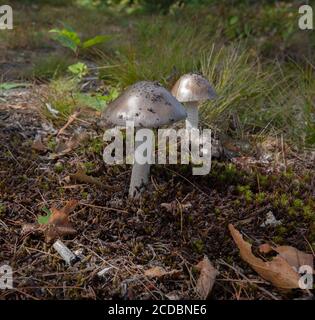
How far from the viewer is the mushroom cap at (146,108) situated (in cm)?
228

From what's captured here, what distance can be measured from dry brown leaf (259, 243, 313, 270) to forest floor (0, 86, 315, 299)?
124mm

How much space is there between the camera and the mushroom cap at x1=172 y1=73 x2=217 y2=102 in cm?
304

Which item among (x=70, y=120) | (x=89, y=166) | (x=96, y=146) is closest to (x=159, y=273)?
(x=89, y=166)

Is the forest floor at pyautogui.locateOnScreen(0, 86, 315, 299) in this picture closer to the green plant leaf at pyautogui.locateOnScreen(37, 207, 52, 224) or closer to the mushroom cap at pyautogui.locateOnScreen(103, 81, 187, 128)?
the green plant leaf at pyautogui.locateOnScreen(37, 207, 52, 224)

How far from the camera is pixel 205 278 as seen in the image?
2072 millimetres

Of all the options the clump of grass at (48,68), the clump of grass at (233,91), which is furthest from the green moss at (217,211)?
the clump of grass at (48,68)

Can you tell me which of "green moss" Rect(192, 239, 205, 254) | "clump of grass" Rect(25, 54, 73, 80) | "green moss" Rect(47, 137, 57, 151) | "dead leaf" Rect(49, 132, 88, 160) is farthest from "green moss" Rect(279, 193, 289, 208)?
"clump of grass" Rect(25, 54, 73, 80)

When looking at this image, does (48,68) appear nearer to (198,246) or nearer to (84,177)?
(84,177)

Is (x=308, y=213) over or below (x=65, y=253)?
over

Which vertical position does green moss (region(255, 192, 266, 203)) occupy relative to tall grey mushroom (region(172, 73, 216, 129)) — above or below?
below

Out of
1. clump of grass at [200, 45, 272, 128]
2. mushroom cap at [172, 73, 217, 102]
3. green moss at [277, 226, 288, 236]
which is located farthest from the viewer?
clump of grass at [200, 45, 272, 128]

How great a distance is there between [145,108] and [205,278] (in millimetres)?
880

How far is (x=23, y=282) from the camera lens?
2.04 meters

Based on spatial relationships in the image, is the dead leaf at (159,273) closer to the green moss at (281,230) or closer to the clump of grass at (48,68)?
the green moss at (281,230)
